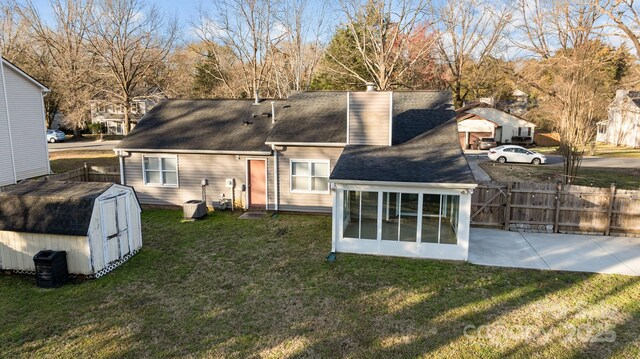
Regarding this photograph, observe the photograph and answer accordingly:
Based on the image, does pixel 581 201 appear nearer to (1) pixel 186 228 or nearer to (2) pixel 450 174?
(2) pixel 450 174

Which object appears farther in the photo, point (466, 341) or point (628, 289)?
point (628, 289)

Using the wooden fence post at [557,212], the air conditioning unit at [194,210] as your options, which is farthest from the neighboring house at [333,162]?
the wooden fence post at [557,212]

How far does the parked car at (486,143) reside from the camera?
124 ft

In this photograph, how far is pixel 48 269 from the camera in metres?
8.81

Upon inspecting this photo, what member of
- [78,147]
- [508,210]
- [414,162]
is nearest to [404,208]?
[414,162]

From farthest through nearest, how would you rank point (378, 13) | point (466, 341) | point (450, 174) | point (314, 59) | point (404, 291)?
point (314, 59), point (378, 13), point (450, 174), point (404, 291), point (466, 341)

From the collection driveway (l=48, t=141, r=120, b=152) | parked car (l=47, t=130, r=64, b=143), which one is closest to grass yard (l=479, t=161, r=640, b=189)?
driveway (l=48, t=141, r=120, b=152)

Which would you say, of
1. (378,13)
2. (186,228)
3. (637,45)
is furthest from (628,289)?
(378,13)

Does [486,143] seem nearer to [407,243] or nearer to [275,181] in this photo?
[275,181]

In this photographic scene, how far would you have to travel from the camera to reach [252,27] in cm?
3459

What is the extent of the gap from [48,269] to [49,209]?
1537 mm

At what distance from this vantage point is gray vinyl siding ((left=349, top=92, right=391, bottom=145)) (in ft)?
42.4

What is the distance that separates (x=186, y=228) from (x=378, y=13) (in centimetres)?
2415

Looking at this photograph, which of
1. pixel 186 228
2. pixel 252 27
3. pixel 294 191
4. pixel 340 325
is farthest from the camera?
pixel 252 27
